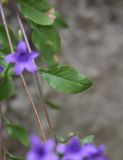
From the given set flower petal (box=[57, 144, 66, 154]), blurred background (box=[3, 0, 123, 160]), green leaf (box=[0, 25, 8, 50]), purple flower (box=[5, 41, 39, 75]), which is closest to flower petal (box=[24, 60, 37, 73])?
purple flower (box=[5, 41, 39, 75])

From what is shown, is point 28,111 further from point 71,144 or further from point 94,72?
point 71,144

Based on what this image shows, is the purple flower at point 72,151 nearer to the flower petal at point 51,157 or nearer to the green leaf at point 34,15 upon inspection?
the flower petal at point 51,157

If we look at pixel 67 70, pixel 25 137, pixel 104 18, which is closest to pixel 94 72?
pixel 104 18

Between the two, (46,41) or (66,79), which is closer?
(66,79)

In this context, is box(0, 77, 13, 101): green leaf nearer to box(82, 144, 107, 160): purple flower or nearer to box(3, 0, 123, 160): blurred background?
box(82, 144, 107, 160): purple flower

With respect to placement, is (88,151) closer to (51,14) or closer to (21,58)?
(21,58)

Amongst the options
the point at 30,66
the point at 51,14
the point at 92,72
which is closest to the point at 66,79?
the point at 30,66
